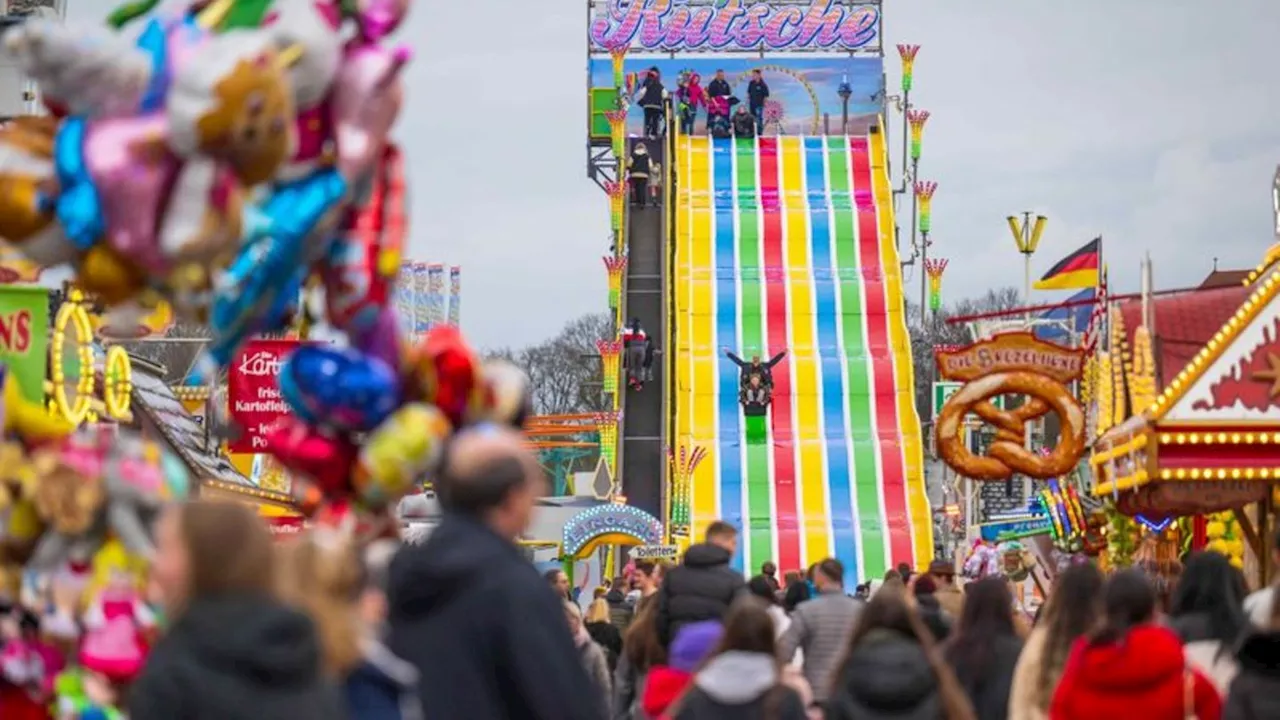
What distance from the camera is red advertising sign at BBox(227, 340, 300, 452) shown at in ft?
68.0

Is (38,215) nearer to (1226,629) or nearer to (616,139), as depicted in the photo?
(1226,629)

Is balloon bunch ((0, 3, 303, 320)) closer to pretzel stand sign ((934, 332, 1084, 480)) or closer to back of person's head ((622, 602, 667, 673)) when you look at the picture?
back of person's head ((622, 602, 667, 673))

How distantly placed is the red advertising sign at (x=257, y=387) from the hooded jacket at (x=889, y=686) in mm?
13455

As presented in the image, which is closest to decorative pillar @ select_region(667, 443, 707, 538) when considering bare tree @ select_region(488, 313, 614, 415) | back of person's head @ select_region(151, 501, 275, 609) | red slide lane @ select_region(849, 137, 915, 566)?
red slide lane @ select_region(849, 137, 915, 566)

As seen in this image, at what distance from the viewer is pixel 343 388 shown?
299 inches

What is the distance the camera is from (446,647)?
6543mm

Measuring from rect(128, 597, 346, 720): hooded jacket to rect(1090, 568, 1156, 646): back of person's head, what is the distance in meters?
4.58

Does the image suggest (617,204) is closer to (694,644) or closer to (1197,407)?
(1197,407)

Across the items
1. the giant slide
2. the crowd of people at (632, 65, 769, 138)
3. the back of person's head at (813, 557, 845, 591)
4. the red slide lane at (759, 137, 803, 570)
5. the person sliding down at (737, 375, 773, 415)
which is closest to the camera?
the back of person's head at (813, 557, 845, 591)

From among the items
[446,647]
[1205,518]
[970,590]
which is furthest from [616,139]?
[446,647]

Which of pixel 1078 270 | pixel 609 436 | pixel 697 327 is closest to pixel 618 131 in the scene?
pixel 697 327

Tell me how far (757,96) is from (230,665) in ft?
177

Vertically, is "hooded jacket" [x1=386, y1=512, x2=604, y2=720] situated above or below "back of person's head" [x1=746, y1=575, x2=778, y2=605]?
below

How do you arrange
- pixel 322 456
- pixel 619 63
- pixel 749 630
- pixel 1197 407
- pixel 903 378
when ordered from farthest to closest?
1. pixel 619 63
2. pixel 903 378
3. pixel 1197 407
4. pixel 749 630
5. pixel 322 456
